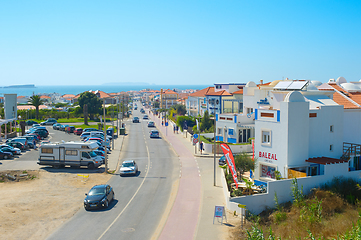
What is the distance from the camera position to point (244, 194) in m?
22.0

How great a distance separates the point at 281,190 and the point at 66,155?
20.5 m

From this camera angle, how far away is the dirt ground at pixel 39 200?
17422 millimetres

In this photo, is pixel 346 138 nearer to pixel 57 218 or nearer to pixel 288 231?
pixel 288 231

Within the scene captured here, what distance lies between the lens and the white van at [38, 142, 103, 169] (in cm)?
3100

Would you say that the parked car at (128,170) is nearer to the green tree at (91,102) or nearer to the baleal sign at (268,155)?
the baleal sign at (268,155)

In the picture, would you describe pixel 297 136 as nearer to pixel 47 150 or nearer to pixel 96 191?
pixel 96 191

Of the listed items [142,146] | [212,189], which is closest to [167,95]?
[142,146]

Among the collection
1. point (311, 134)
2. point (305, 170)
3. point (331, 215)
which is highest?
point (311, 134)

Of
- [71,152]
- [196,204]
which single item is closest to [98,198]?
[196,204]

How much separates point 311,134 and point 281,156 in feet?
10.8

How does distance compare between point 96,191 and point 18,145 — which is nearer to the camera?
point 96,191

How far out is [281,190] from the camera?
846 inches

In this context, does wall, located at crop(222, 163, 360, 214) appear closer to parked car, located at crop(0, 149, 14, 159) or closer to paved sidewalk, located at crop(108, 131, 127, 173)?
paved sidewalk, located at crop(108, 131, 127, 173)

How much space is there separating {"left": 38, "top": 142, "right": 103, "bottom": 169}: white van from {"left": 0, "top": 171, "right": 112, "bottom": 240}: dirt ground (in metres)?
1.84
